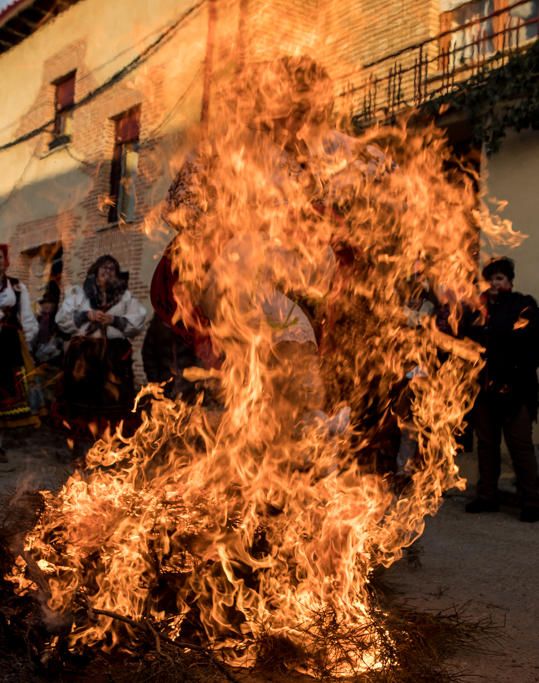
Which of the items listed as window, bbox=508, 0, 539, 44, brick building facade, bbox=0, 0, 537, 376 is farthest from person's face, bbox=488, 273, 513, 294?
brick building facade, bbox=0, 0, 537, 376

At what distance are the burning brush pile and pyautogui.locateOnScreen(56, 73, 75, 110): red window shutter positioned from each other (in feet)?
41.6

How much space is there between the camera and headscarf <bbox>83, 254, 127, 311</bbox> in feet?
22.8

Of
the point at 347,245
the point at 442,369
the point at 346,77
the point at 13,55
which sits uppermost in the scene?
the point at 13,55

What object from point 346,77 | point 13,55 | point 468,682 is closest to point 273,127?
point 468,682

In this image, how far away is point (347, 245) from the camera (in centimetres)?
394

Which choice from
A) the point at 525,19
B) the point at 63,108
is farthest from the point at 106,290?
the point at 63,108

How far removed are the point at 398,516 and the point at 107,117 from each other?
12.5 meters

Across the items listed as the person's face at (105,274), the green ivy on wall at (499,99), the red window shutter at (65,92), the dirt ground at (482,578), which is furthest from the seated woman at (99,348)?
the red window shutter at (65,92)

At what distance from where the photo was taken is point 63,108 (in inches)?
619

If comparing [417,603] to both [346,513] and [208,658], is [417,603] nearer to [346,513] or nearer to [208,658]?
[346,513]

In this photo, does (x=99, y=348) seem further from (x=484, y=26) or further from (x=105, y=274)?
(x=484, y=26)

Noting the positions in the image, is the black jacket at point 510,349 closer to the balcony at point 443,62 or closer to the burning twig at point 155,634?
the balcony at point 443,62

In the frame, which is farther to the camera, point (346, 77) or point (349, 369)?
point (346, 77)

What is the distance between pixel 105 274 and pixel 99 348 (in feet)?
2.40
